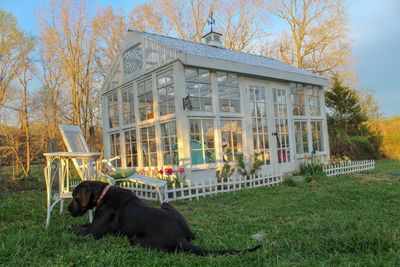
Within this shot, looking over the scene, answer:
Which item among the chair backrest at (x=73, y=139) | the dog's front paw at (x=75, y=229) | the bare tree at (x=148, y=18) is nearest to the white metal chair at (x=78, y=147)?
the chair backrest at (x=73, y=139)

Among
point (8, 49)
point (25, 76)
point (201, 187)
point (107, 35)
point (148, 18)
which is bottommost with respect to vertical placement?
point (201, 187)

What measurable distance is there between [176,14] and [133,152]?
46.8 ft

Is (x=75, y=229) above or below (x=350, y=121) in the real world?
below

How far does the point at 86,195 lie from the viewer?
3.47 m

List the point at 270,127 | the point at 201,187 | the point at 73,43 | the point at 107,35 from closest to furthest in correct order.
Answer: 1. the point at 201,187
2. the point at 270,127
3. the point at 73,43
4. the point at 107,35

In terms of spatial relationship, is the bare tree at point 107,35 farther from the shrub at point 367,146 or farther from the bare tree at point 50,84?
the shrub at point 367,146

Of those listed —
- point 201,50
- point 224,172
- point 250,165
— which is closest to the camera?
point 224,172

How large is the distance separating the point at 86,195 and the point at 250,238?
1.77m

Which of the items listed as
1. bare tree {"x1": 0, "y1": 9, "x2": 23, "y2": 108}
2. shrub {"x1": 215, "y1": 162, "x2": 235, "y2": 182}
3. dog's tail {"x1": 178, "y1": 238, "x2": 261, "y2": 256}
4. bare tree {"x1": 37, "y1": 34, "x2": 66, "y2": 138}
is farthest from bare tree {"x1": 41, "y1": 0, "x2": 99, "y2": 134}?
dog's tail {"x1": 178, "y1": 238, "x2": 261, "y2": 256}

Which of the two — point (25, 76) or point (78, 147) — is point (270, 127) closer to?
point (78, 147)

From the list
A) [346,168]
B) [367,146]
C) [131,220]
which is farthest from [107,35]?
[131,220]

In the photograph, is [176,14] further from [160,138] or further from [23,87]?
[160,138]

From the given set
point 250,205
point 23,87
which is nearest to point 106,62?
point 23,87

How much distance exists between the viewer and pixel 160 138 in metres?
9.54
